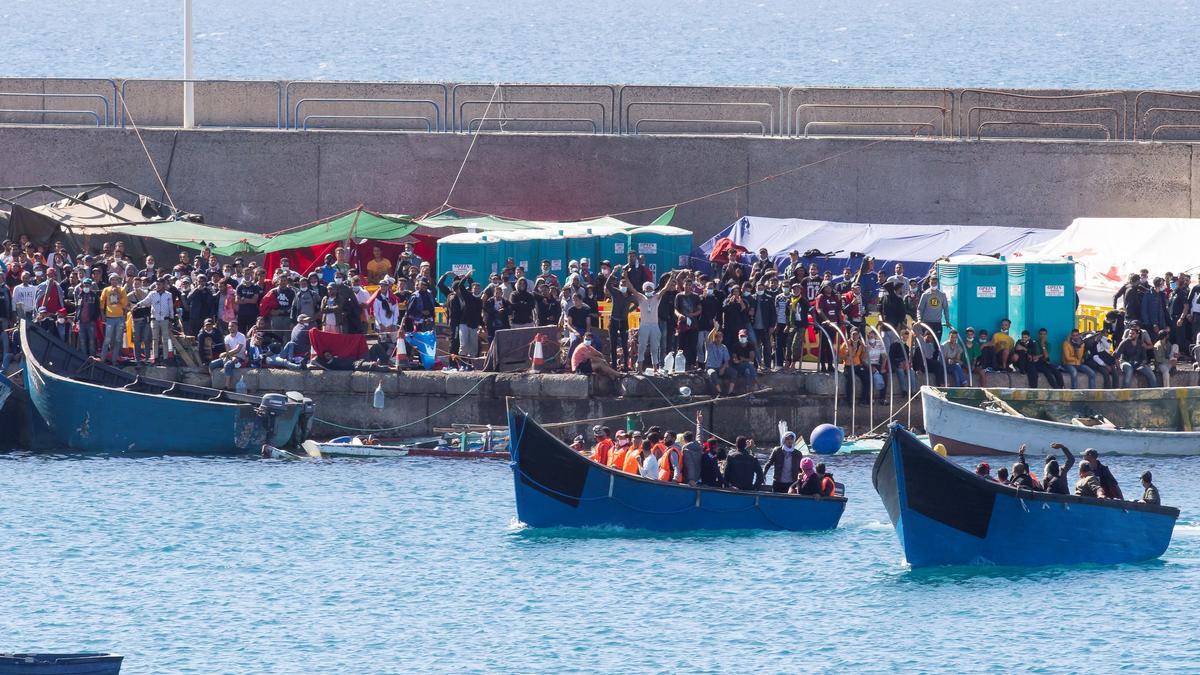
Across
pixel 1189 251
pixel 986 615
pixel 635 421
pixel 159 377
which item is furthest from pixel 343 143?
pixel 986 615

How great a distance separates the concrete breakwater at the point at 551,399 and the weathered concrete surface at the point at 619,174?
18.4ft

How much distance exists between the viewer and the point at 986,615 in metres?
21.8

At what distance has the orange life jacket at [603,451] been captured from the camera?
2445 centimetres

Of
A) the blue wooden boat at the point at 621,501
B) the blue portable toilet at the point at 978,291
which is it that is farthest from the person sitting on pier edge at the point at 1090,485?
the blue portable toilet at the point at 978,291

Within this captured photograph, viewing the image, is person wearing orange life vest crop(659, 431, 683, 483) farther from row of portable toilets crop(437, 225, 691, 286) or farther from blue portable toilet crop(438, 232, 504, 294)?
blue portable toilet crop(438, 232, 504, 294)

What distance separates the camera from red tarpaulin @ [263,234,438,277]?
3241 cm

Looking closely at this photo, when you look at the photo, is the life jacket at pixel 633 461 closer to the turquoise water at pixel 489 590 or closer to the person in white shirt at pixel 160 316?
the turquoise water at pixel 489 590

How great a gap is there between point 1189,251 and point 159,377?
55.0 feet

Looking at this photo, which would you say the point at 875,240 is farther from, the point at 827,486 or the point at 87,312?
the point at 87,312

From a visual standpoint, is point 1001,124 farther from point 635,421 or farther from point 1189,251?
point 635,421

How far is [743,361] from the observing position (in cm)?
2866

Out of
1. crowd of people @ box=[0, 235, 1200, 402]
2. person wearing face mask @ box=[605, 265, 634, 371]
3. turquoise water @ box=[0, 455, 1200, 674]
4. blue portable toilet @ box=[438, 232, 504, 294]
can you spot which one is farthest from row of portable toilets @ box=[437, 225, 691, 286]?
turquoise water @ box=[0, 455, 1200, 674]

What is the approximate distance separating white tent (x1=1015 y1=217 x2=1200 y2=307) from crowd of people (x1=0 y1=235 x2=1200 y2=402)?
887 millimetres

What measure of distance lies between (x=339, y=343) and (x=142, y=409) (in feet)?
10.4
